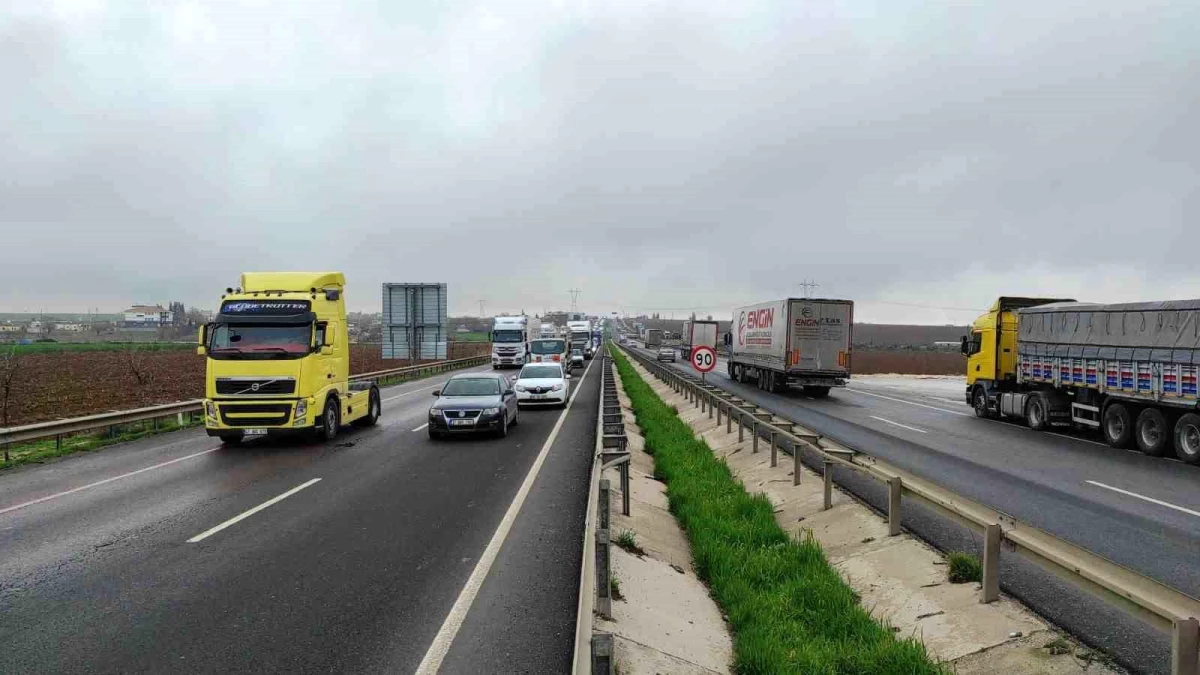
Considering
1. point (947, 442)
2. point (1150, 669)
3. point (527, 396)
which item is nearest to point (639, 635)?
point (1150, 669)

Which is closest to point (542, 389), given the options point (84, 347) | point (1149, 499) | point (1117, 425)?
point (1117, 425)

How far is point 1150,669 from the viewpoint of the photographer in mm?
4477

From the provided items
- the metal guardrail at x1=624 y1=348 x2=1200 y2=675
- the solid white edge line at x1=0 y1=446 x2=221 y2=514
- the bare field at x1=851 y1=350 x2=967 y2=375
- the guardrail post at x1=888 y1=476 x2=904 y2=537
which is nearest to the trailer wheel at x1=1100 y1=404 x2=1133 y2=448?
the metal guardrail at x1=624 y1=348 x2=1200 y2=675

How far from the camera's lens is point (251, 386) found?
14.3m

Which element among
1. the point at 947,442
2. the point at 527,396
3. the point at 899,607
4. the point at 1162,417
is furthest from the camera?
the point at 527,396

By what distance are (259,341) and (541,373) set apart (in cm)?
1102

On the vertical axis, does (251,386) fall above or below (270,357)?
below

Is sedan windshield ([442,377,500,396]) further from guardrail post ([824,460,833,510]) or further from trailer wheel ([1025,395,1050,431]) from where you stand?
trailer wheel ([1025,395,1050,431])

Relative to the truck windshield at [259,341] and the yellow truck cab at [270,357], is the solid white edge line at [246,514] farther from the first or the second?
the truck windshield at [259,341]

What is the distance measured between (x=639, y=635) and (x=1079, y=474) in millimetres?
10729

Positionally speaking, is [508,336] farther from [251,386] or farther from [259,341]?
[251,386]

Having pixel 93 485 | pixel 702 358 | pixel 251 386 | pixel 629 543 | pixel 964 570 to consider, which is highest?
pixel 702 358

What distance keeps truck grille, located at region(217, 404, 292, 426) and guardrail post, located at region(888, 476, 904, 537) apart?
39.2 feet

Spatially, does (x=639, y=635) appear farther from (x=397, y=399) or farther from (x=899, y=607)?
(x=397, y=399)
